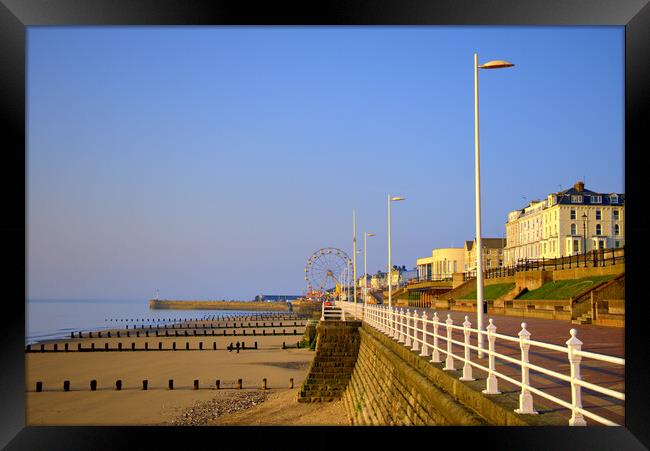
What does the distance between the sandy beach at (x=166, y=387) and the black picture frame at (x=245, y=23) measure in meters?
13.6

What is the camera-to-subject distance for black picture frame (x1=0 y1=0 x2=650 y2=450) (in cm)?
932

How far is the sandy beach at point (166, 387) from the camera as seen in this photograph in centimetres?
2556

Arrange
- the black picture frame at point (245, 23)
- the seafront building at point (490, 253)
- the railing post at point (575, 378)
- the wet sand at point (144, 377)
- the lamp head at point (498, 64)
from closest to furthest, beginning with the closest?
the railing post at point (575, 378) → the black picture frame at point (245, 23) → the lamp head at point (498, 64) → the wet sand at point (144, 377) → the seafront building at point (490, 253)

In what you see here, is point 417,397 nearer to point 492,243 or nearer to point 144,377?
point 144,377

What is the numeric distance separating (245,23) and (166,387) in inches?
1011

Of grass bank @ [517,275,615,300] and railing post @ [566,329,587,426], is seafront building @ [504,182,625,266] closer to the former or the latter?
grass bank @ [517,275,615,300]

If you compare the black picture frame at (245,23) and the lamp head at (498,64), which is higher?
the lamp head at (498,64)

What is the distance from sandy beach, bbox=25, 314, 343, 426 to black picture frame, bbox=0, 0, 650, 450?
1363 centimetres

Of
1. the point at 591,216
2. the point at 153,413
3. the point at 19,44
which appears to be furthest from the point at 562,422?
the point at 591,216

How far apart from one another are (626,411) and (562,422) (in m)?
1.70

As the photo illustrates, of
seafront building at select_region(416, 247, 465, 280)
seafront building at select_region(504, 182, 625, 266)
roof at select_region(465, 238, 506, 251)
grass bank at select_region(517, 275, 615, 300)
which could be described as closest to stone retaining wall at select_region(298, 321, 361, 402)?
grass bank at select_region(517, 275, 615, 300)

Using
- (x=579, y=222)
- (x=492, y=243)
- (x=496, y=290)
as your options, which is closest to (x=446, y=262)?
(x=492, y=243)

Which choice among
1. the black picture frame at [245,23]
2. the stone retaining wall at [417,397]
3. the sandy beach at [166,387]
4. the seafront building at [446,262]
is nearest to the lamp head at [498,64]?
the black picture frame at [245,23]

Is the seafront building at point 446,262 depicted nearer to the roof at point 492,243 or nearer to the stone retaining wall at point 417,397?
the roof at point 492,243
